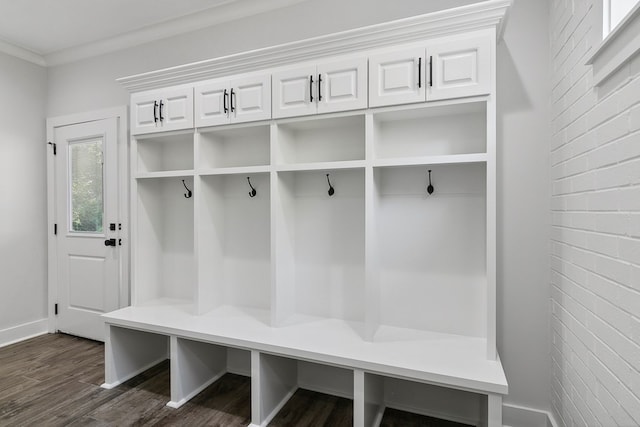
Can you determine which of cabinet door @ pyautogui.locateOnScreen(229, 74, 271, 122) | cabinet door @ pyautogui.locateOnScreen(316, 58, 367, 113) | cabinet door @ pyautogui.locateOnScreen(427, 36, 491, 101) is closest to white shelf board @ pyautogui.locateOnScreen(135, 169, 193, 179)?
cabinet door @ pyautogui.locateOnScreen(229, 74, 271, 122)

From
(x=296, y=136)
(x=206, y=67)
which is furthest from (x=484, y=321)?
(x=206, y=67)

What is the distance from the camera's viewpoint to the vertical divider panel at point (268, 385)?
1951 mm

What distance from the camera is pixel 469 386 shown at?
1.52 meters

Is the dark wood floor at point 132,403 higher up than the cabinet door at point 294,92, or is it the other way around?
the cabinet door at point 294,92

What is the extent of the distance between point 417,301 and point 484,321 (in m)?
0.39

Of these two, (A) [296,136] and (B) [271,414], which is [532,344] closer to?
(B) [271,414]

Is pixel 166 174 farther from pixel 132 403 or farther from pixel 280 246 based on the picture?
pixel 132 403

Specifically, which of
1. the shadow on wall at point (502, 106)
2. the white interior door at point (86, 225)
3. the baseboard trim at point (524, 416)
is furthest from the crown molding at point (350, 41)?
the baseboard trim at point (524, 416)

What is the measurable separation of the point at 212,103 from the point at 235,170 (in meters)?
0.50

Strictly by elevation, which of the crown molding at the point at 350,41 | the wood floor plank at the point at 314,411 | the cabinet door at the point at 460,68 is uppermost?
the crown molding at the point at 350,41

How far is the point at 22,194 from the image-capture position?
3305mm

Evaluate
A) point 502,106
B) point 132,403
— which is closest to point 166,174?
point 132,403

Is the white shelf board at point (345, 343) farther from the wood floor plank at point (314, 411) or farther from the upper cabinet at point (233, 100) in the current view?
the upper cabinet at point (233, 100)

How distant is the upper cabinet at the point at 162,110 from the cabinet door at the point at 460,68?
1638 millimetres
